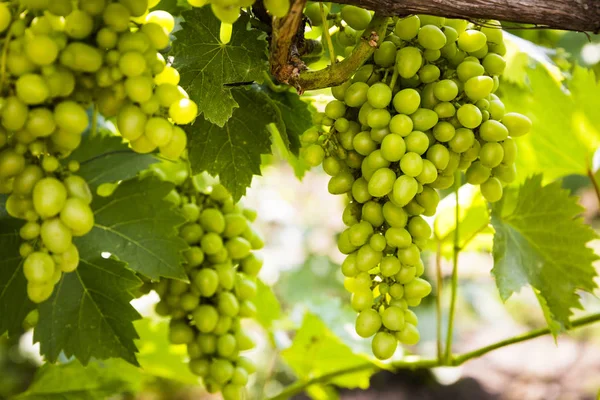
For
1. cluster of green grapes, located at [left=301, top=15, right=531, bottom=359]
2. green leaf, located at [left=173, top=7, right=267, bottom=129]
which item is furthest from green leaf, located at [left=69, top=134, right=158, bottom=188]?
cluster of green grapes, located at [left=301, top=15, right=531, bottom=359]

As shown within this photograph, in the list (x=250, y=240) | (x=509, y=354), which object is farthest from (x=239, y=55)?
(x=509, y=354)

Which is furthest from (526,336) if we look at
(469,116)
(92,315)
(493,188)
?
(92,315)

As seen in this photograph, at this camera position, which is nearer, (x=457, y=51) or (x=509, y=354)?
(x=457, y=51)

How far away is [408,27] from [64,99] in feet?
1.05

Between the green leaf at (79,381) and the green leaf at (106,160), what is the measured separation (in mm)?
404

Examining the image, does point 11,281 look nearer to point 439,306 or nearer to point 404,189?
point 404,189

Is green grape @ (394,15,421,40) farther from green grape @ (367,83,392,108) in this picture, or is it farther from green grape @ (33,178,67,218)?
green grape @ (33,178,67,218)

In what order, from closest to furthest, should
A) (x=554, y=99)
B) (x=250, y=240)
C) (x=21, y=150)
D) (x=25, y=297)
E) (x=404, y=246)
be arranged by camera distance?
1. (x=21, y=150)
2. (x=404, y=246)
3. (x=25, y=297)
4. (x=250, y=240)
5. (x=554, y=99)

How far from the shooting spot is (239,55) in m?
0.71

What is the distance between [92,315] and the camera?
31.9 inches

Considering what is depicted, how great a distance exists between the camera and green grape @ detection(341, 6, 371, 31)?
65 centimetres

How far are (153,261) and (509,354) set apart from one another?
2455 millimetres

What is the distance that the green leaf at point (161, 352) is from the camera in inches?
50.9

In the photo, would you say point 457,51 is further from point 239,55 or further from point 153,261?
point 153,261
